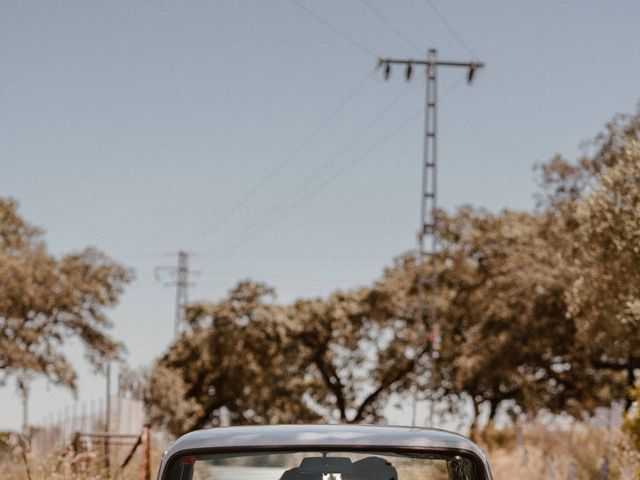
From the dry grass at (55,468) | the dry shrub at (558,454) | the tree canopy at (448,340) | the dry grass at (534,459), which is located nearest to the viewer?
the dry grass at (55,468)

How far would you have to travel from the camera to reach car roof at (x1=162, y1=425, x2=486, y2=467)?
16.8 ft

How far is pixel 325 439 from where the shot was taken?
5.16m

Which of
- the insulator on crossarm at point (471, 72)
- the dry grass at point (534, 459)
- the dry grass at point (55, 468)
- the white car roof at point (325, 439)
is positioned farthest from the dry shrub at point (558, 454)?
the insulator on crossarm at point (471, 72)

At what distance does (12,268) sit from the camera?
41625 millimetres

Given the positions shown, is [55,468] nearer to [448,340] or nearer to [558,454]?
[558,454]

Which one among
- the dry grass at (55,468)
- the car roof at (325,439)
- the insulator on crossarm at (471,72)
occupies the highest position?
the insulator on crossarm at (471,72)

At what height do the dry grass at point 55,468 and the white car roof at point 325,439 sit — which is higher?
the white car roof at point 325,439

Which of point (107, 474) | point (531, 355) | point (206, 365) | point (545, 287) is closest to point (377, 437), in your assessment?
point (107, 474)

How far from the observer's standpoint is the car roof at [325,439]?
202 inches

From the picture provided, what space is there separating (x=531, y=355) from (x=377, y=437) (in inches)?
1278

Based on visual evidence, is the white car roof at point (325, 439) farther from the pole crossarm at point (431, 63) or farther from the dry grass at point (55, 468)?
the pole crossarm at point (431, 63)

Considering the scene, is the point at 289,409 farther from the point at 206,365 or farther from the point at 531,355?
the point at 531,355

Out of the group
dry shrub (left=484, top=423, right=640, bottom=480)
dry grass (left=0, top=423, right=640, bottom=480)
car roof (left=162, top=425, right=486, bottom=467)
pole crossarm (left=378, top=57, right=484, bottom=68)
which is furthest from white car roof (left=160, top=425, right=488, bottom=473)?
pole crossarm (left=378, top=57, right=484, bottom=68)

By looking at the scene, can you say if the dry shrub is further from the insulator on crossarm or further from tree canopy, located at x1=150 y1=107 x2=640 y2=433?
the insulator on crossarm
